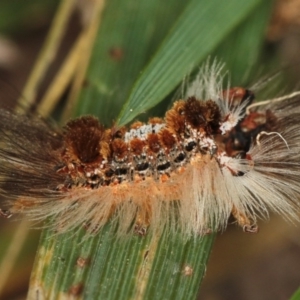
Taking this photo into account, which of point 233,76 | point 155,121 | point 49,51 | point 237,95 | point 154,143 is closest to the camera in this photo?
point 154,143

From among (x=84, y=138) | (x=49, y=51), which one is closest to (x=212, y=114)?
(x=84, y=138)

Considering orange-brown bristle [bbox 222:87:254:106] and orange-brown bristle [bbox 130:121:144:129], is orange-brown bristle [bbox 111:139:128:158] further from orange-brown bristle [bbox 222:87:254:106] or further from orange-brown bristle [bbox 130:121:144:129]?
orange-brown bristle [bbox 222:87:254:106]

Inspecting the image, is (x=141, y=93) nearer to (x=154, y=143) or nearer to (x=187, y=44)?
(x=154, y=143)

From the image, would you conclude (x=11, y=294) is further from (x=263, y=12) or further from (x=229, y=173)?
(x=263, y=12)

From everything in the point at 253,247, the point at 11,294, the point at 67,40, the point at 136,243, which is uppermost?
the point at 67,40

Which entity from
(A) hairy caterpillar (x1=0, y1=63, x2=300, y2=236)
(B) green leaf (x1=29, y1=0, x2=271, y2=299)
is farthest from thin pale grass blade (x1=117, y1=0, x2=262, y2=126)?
(A) hairy caterpillar (x1=0, y1=63, x2=300, y2=236)

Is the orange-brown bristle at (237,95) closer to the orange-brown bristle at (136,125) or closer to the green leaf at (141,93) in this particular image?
the green leaf at (141,93)

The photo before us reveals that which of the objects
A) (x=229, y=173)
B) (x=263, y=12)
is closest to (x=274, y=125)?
(x=229, y=173)
